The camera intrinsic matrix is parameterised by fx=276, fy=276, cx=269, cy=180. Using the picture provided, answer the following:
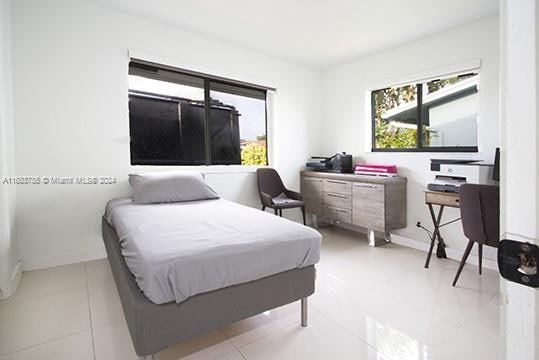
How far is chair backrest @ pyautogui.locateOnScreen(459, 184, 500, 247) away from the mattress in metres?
1.40

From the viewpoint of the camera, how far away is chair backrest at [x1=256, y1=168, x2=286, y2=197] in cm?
398

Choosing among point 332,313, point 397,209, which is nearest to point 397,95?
point 397,209

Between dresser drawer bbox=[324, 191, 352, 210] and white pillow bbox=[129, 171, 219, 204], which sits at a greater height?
white pillow bbox=[129, 171, 219, 204]

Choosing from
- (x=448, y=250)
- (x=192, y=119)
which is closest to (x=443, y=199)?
(x=448, y=250)

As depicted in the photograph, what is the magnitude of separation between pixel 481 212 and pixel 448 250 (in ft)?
3.93

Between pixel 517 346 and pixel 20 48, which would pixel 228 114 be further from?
pixel 517 346

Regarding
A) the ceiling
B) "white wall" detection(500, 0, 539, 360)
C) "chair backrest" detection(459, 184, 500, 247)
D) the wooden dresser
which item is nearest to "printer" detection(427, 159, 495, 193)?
"chair backrest" detection(459, 184, 500, 247)

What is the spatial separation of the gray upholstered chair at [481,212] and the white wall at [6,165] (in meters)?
3.73

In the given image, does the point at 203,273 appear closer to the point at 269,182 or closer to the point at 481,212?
the point at 481,212

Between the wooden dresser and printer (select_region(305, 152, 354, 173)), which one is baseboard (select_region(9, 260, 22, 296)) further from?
printer (select_region(305, 152, 354, 173))

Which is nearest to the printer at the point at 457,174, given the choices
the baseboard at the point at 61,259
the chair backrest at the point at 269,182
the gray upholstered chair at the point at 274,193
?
the gray upholstered chair at the point at 274,193

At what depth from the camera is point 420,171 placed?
343 cm

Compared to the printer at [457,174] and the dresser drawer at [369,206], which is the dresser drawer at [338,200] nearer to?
the dresser drawer at [369,206]

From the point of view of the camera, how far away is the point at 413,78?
346 centimetres
